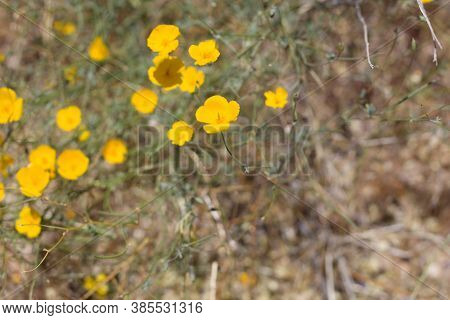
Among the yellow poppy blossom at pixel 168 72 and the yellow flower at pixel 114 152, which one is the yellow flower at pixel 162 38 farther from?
the yellow flower at pixel 114 152

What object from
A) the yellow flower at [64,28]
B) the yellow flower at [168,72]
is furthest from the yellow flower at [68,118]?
the yellow flower at [64,28]

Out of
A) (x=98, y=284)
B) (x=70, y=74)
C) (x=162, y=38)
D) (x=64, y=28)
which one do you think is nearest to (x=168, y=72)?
(x=162, y=38)

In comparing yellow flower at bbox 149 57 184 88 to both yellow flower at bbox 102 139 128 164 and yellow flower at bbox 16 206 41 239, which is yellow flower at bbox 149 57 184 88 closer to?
yellow flower at bbox 102 139 128 164

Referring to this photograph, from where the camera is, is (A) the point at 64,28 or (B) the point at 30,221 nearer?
(B) the point at 30,221

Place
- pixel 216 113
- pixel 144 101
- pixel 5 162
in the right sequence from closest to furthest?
pixel 216 113, pixel 5 162, pixel 144 101

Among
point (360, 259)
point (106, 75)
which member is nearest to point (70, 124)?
point (106, 75)

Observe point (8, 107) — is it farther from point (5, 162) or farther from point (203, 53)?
point (203, 53)

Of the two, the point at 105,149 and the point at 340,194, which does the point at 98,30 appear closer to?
the point at 105,149
